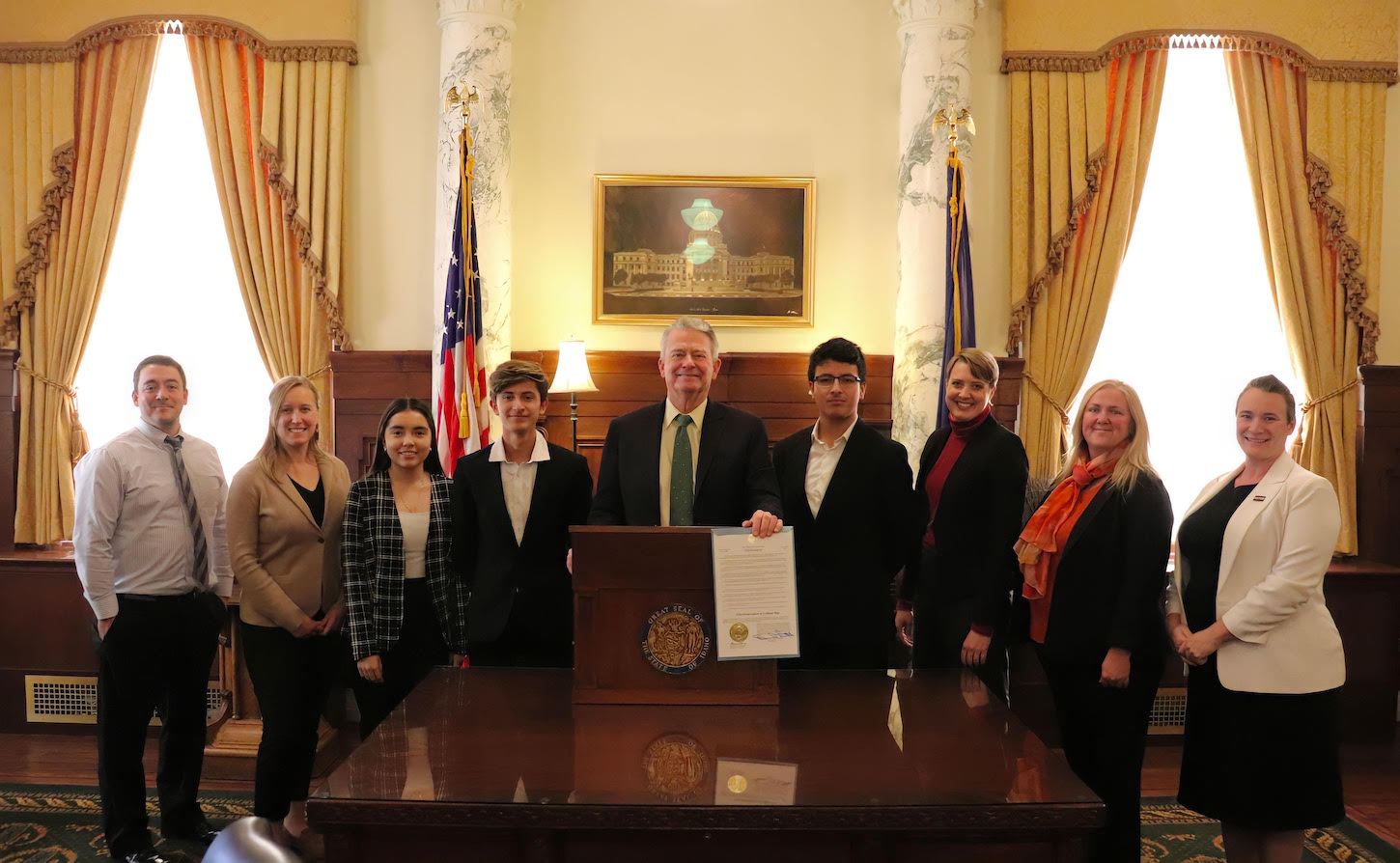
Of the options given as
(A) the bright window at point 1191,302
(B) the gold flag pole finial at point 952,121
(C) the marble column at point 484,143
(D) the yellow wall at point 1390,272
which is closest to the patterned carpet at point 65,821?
(C) the marble column at point 484,143

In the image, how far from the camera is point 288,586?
3.04 meters

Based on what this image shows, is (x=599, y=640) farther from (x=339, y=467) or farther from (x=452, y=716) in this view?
(x=339, y=467)

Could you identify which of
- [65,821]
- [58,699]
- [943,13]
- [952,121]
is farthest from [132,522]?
[943,13]

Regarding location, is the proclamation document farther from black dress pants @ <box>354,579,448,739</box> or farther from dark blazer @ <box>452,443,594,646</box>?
black dress pants @ <box>354,579,448,739</box>

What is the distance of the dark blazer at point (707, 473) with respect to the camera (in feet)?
9.06

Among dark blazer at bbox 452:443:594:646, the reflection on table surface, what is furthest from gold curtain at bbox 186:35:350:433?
the reflection on table surface

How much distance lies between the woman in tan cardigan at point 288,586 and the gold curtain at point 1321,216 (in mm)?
4797

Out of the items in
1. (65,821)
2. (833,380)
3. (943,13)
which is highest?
(943,13)

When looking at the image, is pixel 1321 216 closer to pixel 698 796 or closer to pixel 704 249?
pixel 704 249

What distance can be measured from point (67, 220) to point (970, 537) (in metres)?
4.85

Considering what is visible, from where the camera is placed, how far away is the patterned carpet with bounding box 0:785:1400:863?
3398mm

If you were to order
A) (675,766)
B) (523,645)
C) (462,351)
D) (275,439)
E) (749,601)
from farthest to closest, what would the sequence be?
(462,351) → (275,439) → (523,645) → (749,601) → (675,766)

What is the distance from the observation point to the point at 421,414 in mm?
3006


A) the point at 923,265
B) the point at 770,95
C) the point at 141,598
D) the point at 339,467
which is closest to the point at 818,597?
the point at 339,467
